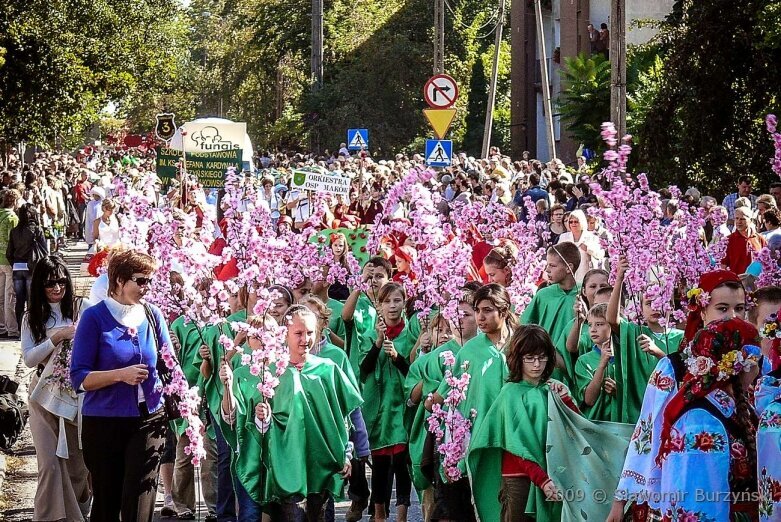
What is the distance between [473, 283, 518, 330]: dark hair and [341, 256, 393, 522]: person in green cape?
5.67ft

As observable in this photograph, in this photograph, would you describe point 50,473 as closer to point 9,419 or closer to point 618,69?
point 9,419

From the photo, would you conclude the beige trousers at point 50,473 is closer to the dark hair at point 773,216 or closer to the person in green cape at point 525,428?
the person in green cape at point 525,428

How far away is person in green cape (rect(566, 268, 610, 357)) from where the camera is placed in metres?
9.34

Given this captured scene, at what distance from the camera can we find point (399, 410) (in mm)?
10328

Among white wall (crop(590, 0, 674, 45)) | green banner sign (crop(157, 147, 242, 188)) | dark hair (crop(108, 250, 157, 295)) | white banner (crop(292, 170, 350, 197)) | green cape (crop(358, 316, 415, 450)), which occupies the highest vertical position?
white wall (crop(590, 0, 674, 45))

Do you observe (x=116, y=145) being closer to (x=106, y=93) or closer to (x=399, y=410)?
(x=106, y=93)

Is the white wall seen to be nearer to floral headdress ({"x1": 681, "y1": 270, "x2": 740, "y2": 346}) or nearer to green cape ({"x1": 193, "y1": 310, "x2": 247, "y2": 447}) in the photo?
green cape ({"x1": 193, "y1": 310, "x2": 247, "y2": 447})

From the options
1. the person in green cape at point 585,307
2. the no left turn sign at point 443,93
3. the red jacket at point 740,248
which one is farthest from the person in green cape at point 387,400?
the no left turn sign at point 443,93

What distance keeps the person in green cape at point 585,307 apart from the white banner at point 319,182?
33.4 ft

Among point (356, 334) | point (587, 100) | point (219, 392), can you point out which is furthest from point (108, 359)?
point (587, 100)

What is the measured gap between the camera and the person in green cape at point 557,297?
33.3 feet

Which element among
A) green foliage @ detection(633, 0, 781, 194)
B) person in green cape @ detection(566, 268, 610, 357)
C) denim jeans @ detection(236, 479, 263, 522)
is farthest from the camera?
green foliage @ detection(633, 0, 781, 194)

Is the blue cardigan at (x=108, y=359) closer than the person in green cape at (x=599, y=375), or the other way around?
the blue cardigan at (x=108, y=359)

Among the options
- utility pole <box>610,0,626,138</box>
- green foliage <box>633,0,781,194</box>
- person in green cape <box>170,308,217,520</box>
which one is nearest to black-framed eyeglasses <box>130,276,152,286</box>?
person in green cape <box>170,308,217,520</box>
